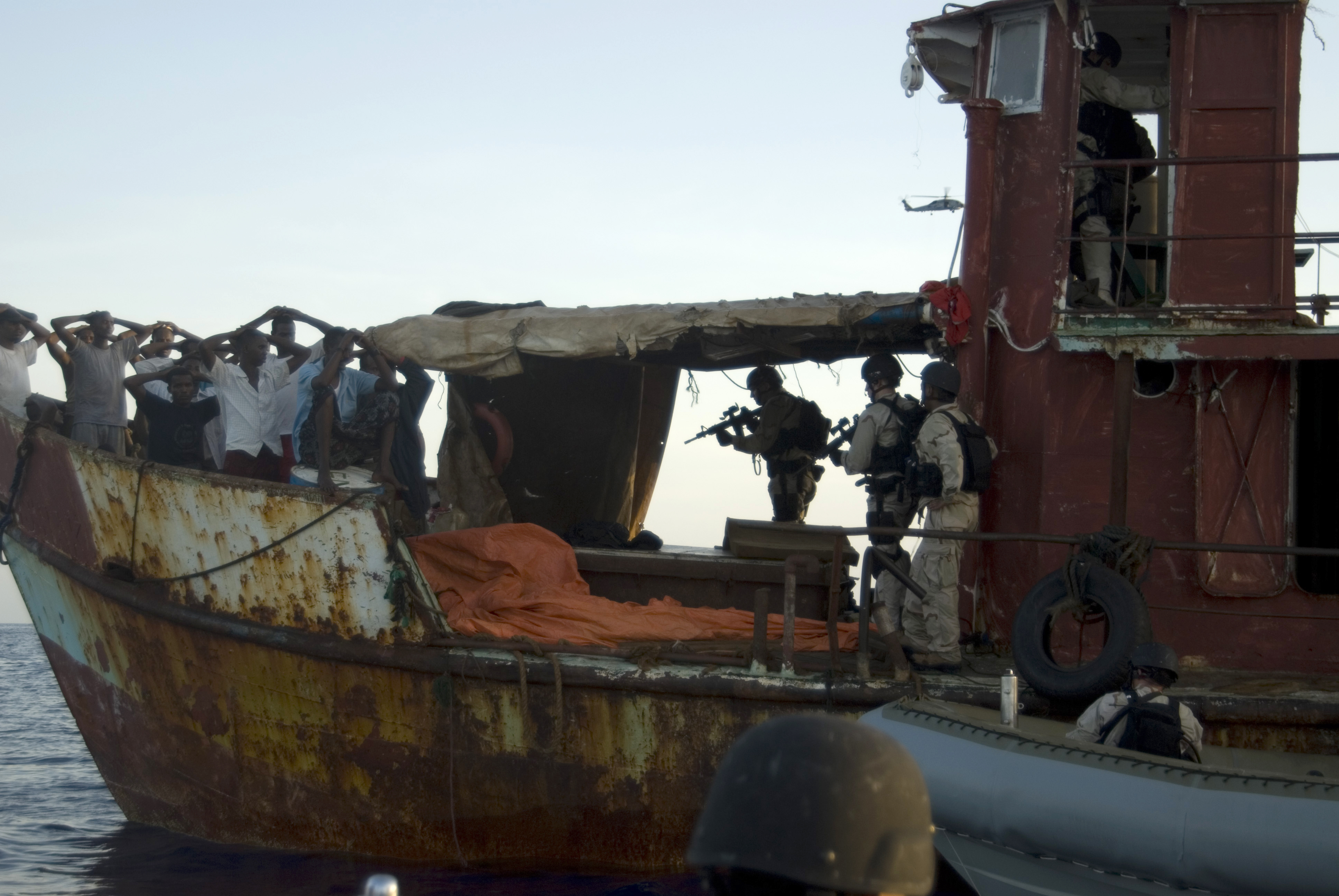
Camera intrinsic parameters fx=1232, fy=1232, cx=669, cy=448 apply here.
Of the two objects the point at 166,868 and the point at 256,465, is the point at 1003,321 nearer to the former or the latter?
the point at 256,465

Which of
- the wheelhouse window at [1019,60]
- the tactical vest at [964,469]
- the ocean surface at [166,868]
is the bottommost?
the ocean surface at [166,868]

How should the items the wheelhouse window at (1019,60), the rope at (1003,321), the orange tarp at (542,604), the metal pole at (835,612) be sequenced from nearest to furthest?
the metal pole at (835,612), the orange tarp at (542,604), the rope at (1003,321), the wheelhouse window at (1019,60)

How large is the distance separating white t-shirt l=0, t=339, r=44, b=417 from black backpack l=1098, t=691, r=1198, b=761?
7543 mm

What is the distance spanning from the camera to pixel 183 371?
877 cm

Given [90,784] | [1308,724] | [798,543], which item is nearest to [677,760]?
[798,543]

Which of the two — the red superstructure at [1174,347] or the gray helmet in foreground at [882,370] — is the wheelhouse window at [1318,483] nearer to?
the red superstructure at [1174,347]

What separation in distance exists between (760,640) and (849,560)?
1788 millimetres

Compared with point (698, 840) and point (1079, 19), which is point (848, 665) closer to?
point (1079, 19)

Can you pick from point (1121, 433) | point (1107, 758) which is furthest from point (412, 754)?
point (1121, 433)

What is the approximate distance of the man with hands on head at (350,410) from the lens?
7.95 m

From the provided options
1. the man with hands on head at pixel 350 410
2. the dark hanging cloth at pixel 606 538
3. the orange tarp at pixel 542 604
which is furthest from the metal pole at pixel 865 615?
the man with hands on head at pixel 350 410

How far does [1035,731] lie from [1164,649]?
713 mm

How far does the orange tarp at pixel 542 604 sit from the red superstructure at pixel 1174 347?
1486 mm

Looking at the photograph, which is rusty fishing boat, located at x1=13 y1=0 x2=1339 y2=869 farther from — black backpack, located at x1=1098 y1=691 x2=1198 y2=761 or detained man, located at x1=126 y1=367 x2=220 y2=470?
detained man, located at x1=126 y1=367 x2=220 y2=470
